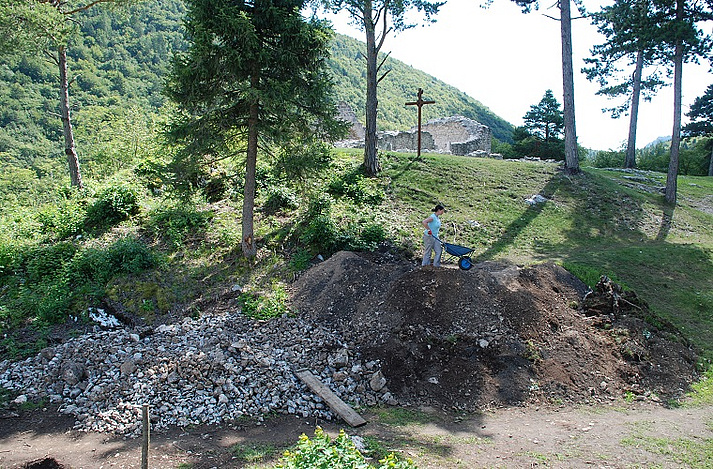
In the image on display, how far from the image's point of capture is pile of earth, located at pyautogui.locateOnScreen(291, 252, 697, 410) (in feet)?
24.0

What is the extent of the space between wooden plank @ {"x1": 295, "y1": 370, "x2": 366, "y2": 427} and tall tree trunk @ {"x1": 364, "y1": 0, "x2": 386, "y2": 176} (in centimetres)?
985

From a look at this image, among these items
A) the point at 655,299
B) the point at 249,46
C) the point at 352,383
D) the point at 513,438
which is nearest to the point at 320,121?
the point at 249,46

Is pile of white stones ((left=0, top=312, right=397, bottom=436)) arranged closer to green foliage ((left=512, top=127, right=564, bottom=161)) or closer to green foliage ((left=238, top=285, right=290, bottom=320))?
green foliage ((left=238, top=285, right=290, bottom=320))

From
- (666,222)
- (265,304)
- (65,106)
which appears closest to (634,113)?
(666,222)

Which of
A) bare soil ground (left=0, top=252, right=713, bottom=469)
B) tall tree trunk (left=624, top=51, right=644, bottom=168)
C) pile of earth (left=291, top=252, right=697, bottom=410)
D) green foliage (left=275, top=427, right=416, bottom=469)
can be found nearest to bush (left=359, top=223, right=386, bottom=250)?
bare soil ground (left=0, top=252, right=713, bottom=469)

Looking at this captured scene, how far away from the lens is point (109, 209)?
1298 cm

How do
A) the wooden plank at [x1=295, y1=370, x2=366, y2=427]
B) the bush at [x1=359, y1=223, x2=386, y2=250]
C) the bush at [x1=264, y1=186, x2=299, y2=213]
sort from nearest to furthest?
the wooden plank at [x1=295, y1=370, x2=366, y2=427] < the bush at [x1=359, y1=223, x2=386, y2=250] < the bush at [x1=264, y1=186, x2=299, y2=213]

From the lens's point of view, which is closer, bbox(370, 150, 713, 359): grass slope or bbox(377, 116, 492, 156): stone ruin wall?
bbox(370, 150, 713, 359): grass slope

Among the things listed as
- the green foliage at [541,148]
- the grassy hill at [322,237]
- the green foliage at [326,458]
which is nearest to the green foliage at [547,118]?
the green foliage at [541,148]

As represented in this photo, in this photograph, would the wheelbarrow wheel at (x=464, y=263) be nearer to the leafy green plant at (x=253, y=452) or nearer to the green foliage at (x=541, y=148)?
the leafy green plant at (x=253, y=452)

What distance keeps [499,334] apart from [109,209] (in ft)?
35.6

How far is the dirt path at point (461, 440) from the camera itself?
211 inches

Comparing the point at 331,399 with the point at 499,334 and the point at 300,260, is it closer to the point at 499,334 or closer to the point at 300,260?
the point at 499,334

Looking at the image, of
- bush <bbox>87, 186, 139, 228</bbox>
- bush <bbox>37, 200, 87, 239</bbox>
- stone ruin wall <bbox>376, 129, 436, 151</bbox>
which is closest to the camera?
bush <bbox>37, 200, 87, 239</bbox>
